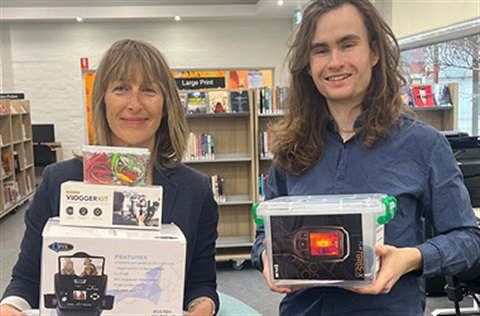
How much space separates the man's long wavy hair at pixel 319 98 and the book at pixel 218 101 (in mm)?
3119

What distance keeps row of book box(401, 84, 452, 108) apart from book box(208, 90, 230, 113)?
176 cm

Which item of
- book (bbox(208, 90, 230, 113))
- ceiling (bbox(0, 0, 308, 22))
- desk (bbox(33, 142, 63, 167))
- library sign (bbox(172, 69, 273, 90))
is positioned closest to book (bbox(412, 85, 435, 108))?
book (bbox(208, 90, 230, 113))

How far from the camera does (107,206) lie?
3.17 feet

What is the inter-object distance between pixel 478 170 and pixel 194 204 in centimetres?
269

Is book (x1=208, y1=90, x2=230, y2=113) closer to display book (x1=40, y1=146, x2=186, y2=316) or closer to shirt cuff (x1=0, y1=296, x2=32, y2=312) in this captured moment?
shirt cuff (x1=0, y1=296, x2=32, y2=312)

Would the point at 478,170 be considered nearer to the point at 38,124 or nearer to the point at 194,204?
the point at 194,204

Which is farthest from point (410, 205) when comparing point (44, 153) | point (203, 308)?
point (44, 153)

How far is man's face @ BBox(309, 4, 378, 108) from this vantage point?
45.0 inches

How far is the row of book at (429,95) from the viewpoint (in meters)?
4.60

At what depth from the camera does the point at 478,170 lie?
3.31 meters

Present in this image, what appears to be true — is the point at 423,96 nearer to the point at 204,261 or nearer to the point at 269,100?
the point at 269,100

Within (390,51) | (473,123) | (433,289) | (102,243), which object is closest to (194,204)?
(102,243)

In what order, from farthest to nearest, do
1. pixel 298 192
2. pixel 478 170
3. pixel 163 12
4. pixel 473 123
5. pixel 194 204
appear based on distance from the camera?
1. pixel 163 12
2. pixel 473 123
3. pixel 478 170
4. pixel 194 204
5. pixel 298 192

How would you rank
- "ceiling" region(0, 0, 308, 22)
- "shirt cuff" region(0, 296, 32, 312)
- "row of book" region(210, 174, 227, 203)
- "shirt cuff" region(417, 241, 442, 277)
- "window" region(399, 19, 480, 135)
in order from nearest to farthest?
"shirt cuff" region(417, 241, 442, 277) < "shirt cuff" region(0, 296, 32, 312) < "row of book" region(210, 174, 227, 203) < "window" region(399, 19, 480, 135) < "ceiling" region(0, 0, 308, 22)
